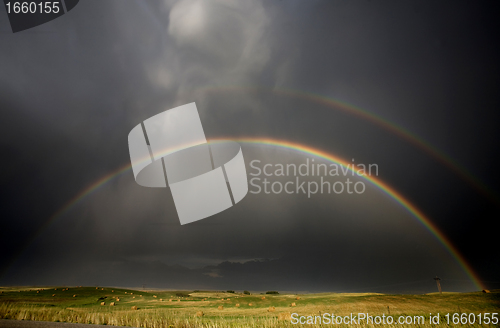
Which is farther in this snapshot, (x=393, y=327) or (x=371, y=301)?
(x=371, y=301)

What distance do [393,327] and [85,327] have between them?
18.7 metres

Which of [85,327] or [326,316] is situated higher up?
[85,327]

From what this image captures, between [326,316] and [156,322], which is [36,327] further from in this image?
[326,316]

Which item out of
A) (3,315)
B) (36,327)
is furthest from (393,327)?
(3,315)

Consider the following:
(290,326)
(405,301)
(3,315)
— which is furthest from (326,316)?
(3,315)

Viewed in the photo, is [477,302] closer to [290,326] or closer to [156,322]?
[290,326]

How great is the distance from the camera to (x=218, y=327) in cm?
1714

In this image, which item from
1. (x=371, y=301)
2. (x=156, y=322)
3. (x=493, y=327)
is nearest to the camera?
(x=156, y=322)

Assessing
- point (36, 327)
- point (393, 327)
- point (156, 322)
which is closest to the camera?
point (36, 327)

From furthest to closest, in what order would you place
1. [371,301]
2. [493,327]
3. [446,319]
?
[371,301] < [446,319] < [493,327]

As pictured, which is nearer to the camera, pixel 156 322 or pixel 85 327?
pixel 85 327

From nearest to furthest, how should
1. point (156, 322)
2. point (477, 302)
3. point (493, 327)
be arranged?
point (156, 322) → point (493, 327) → point (477, 302)

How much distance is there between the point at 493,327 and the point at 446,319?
4.50 metres

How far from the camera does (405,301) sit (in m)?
38.1
